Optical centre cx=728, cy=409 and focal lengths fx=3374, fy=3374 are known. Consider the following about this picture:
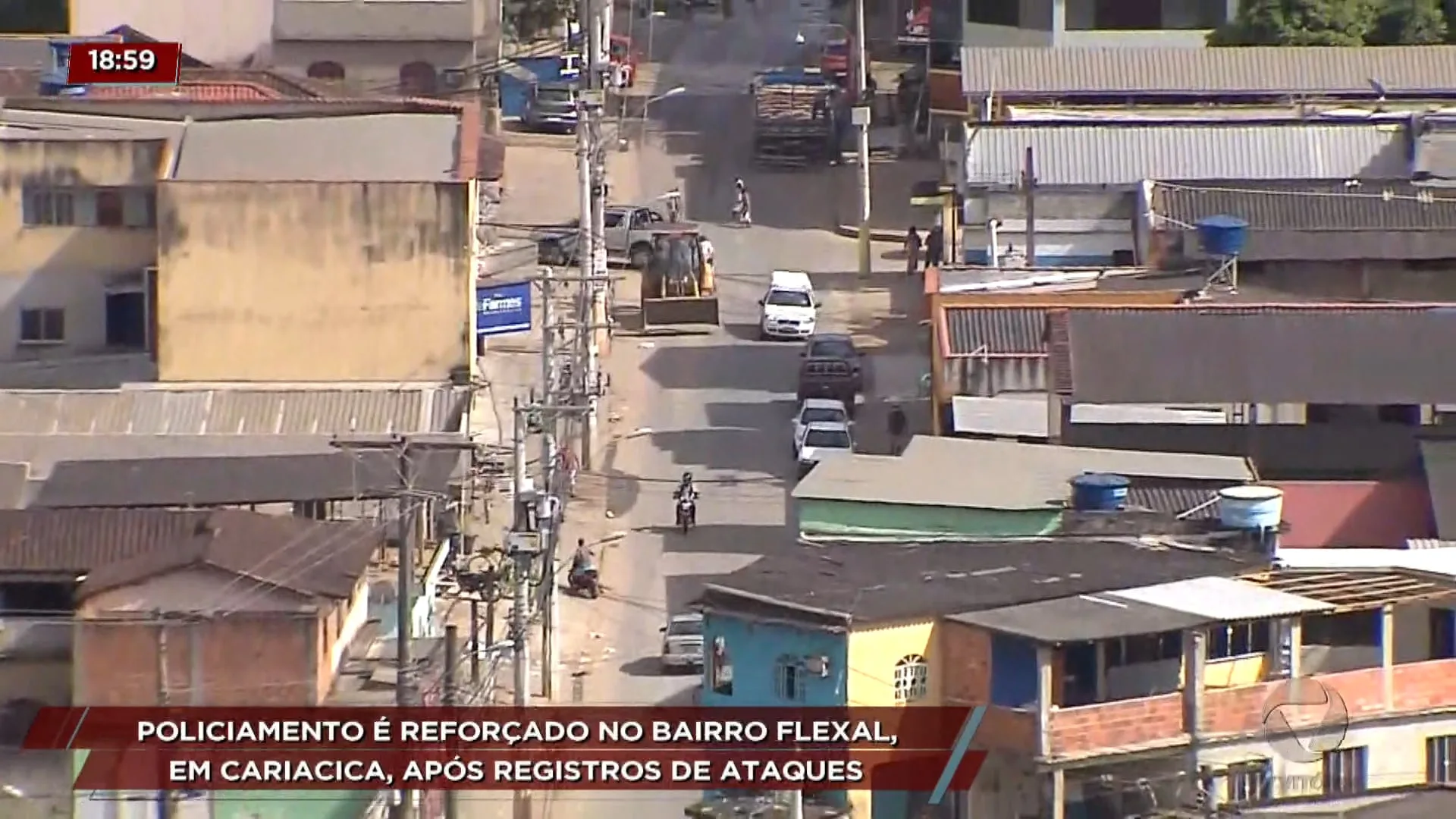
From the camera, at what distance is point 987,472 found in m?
26.9

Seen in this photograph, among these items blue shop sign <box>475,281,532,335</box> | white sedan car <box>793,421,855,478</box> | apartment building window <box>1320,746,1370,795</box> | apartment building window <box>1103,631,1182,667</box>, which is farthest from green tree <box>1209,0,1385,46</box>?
apartment building window <box>1103,631,1182,667</box>

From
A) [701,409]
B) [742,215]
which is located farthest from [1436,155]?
[701,409]

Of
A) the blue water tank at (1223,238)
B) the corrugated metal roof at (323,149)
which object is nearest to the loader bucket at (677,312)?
the corrugated metal roof at (323,149)

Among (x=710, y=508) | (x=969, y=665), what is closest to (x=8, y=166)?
(x=710, y=508)

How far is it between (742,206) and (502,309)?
35.9ft

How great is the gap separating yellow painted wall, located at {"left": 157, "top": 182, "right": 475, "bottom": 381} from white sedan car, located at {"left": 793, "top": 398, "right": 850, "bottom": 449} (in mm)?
3352

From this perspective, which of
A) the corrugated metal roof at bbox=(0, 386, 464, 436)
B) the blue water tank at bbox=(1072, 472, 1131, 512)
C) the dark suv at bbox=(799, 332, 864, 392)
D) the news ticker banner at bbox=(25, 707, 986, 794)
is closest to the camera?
the news ticker banner at bbox=(25, 707, 986, 794)

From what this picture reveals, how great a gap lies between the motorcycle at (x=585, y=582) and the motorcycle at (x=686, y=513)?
82.5 inches

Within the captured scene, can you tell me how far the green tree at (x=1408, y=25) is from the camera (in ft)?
150

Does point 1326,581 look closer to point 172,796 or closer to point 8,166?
point 172,796

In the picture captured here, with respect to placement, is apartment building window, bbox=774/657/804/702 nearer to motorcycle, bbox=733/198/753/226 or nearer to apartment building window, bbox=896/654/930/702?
apartment building window, bbox=896/654/930/702

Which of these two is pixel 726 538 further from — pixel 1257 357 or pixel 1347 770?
pixel 1347 770

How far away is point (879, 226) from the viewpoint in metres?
44.1

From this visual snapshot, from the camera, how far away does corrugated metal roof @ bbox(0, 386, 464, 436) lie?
3083 centimetres
